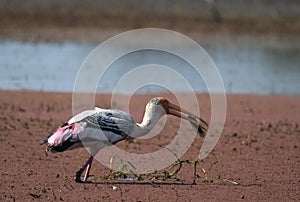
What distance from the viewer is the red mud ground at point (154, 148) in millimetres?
8328

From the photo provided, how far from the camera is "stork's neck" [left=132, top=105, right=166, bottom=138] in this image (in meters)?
8.91

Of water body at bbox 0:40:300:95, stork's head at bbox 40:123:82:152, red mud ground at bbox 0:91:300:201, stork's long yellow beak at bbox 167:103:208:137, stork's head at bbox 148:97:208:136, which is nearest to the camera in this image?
red mud ground at bbox 0:91:300:201

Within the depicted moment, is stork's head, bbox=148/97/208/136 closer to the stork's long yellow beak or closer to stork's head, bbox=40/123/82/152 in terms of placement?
the stork's long yellow beak

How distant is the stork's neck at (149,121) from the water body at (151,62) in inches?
275

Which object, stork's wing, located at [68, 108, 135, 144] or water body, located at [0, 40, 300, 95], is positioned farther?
water body, located at [0, 40, 300, 95]

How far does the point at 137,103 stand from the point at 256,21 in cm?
1621

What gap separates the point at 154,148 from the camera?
433 inches

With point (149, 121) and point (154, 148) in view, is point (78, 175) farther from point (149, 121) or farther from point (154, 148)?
point (154, 148)

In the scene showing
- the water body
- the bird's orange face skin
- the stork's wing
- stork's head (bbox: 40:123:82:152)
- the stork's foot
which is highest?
the water body

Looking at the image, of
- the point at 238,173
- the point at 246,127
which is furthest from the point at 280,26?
the point at 238,173

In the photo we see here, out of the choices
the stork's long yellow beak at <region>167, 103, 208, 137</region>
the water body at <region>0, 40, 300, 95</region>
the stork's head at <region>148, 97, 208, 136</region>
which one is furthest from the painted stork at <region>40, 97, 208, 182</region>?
the water body at <region>0, 40, 300, 95</region>

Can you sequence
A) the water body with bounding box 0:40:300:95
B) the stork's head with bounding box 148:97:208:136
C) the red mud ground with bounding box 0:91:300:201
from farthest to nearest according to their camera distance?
the water body with bounding box 0:40:300:95 < the stork's head with bounding box 148:97:208:136 < the red mud ground with bounding box 0:91:300:201

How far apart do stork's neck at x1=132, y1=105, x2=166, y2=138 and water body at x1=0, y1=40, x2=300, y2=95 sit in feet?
22.9

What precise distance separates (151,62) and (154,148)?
9808 mm
